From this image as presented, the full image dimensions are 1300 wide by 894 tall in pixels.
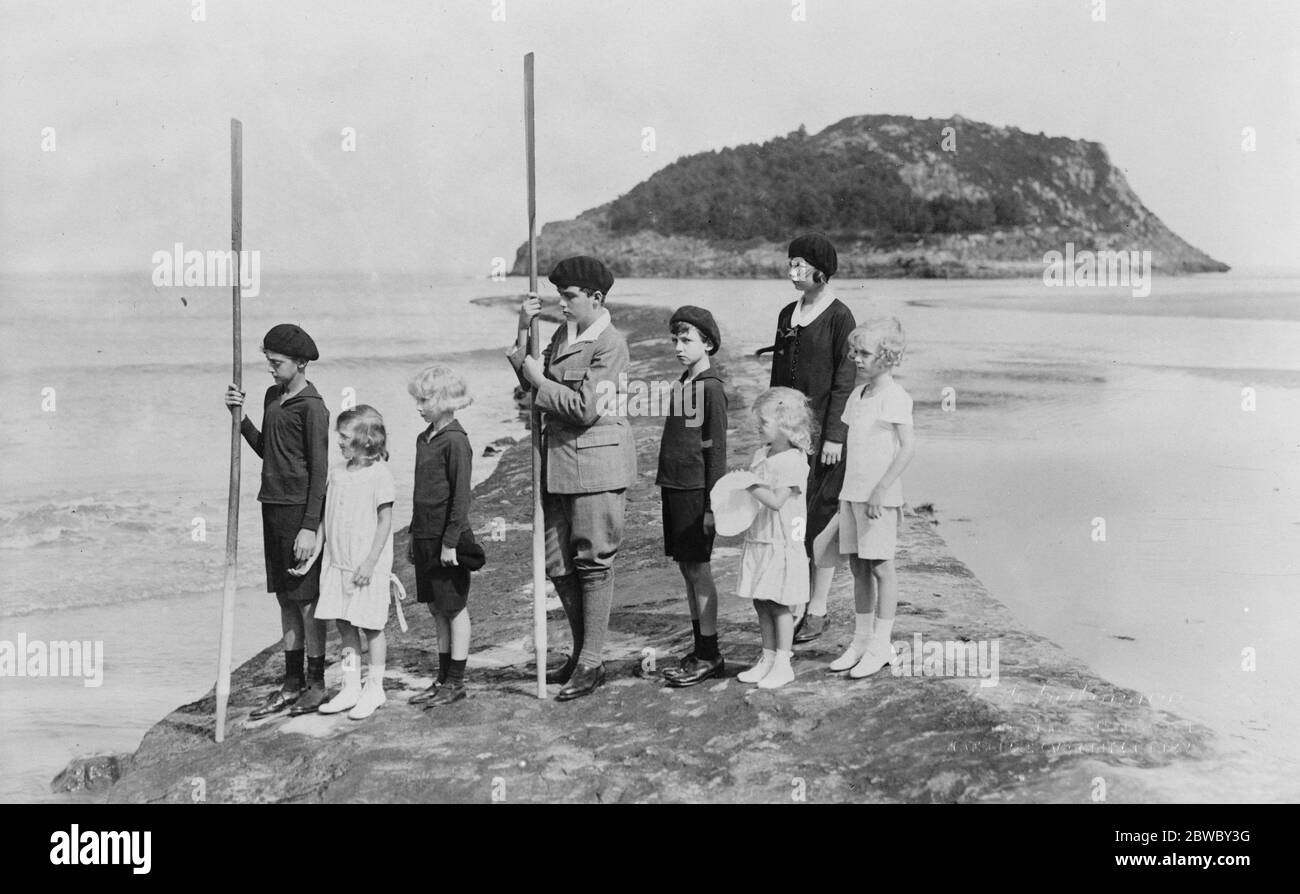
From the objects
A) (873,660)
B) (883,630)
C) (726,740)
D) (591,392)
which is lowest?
(726,740)

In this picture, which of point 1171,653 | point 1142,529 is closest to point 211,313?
point 1142,529

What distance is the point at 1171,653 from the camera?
25.3 feet

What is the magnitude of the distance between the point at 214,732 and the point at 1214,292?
1077cm

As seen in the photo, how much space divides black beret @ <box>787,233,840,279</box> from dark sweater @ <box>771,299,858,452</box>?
0.59 ft

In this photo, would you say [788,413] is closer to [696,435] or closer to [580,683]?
[696,435]

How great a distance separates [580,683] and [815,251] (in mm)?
2100

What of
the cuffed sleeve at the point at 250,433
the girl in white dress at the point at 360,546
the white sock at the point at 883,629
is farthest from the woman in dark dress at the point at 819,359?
the cuffed sleeve at the point at 250,433

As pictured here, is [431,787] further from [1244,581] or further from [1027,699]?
[1244,581]

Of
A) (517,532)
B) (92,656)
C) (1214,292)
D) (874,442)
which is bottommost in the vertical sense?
(92,656)

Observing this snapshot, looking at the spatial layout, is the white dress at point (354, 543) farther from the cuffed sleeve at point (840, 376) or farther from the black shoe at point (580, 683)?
the cuffed sleeve at point (840, 376)

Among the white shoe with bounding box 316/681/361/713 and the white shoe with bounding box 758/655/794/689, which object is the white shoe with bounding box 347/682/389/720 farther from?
the white shoe with bounding box 758/655/794/689

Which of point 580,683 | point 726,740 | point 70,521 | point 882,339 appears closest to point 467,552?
point 580,683

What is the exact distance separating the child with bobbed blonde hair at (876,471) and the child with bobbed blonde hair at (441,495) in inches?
62.6

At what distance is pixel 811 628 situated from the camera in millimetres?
6449
